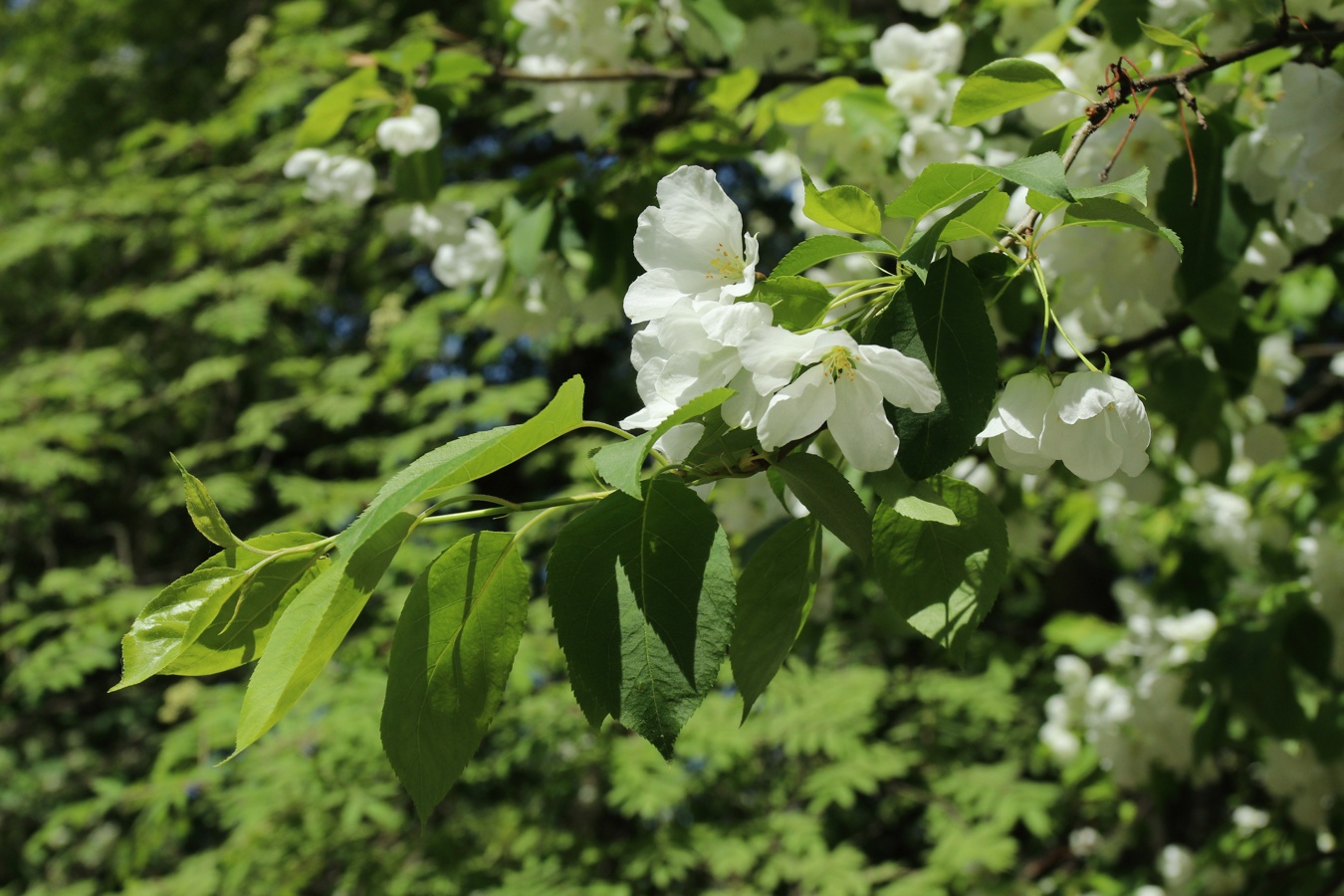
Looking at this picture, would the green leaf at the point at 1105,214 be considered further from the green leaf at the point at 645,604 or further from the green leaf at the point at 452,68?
the green leaf at the point at 452,68

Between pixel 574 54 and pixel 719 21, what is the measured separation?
0.30 meters

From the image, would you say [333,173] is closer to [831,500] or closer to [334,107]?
[334,107]

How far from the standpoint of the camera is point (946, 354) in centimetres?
66

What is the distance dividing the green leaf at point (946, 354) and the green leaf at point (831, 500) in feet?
0.16

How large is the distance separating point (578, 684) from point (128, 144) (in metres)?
4.34

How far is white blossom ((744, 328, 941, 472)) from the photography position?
0.62m

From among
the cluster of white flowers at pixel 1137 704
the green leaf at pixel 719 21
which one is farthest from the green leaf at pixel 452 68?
the cluster of white flowers at pixel 1137 704

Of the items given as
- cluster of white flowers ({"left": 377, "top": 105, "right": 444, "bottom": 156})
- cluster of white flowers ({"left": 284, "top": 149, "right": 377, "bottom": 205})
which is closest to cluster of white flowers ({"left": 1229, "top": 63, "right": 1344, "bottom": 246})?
cluster of white flowers ({"left": 377, "top": 105, "right": 444, "bottom": 156})

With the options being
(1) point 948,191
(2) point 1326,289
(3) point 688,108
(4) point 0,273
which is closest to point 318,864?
(3) point 688,108

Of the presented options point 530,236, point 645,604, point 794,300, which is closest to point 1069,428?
point 794,300

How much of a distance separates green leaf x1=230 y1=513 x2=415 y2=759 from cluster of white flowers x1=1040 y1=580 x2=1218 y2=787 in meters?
1.73

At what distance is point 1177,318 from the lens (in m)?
1.57

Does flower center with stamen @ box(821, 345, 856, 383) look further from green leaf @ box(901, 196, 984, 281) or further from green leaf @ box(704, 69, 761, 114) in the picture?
green leaf @ box(704, 69, 761, 114)

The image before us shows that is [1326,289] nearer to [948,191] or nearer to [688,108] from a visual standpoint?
[688,108]
